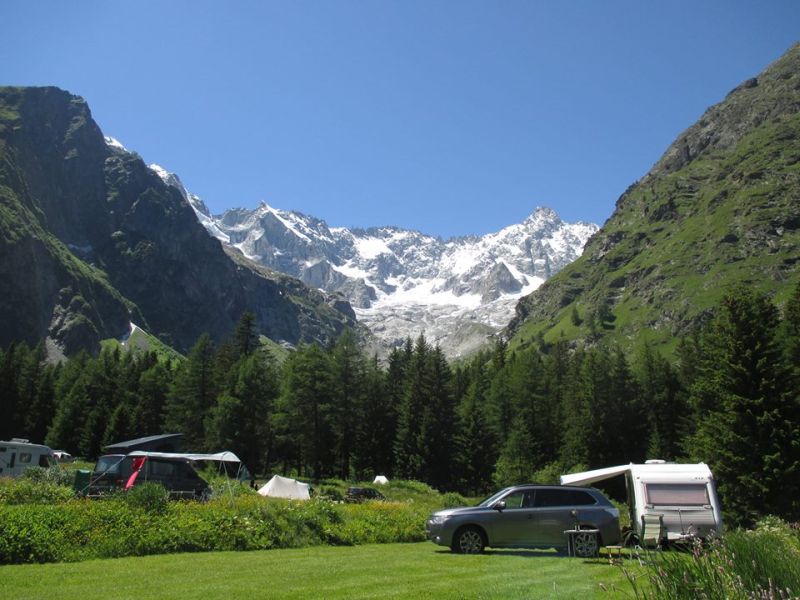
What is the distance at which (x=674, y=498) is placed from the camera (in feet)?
65.0

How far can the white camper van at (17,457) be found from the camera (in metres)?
40.9

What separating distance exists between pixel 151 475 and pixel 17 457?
68.1 feet

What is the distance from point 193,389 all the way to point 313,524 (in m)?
56.3

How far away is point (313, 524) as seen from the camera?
19047 millimetres

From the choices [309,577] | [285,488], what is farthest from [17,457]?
A: [309,577]

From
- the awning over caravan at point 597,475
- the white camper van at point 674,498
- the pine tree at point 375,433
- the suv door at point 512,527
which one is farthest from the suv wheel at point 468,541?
the pine tree at point 375,433

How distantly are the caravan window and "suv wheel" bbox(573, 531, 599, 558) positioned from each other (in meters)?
4.29

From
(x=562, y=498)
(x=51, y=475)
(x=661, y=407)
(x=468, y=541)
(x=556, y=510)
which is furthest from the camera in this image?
(x=661, y=407)

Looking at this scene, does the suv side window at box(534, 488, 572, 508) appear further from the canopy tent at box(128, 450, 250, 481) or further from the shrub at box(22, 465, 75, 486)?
the canopy tent at box(128, 450, 250, 481)

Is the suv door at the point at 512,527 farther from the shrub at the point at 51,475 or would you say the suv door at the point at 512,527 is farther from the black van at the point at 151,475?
the shrub at the point at 51,475

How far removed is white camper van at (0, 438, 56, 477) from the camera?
4091 centimetres

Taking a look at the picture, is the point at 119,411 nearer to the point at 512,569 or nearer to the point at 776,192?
the point at 512,569

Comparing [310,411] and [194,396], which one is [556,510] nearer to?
[310,411]

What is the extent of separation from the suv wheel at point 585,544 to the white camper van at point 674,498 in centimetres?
279
